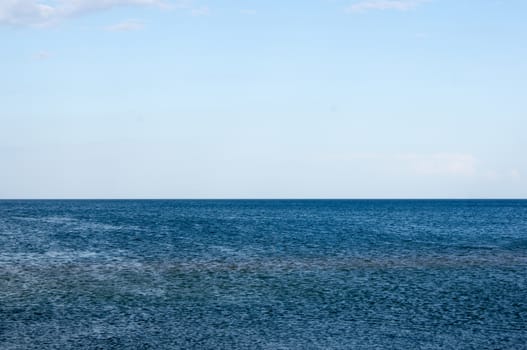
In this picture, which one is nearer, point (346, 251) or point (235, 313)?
point (235, 313)

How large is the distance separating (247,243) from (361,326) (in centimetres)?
4351

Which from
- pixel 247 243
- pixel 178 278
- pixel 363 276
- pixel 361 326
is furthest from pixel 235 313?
pixel 247 243

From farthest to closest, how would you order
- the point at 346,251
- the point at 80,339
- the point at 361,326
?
the point at 346,251
the point at 361,326
the point at 80,339

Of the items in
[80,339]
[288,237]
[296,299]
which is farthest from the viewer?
[288,237]

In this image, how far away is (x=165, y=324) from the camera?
1140 inches

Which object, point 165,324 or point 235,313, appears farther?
point 235,313

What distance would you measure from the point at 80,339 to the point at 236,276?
1827 centimetres

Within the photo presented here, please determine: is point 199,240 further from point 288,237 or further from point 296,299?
point 296,299

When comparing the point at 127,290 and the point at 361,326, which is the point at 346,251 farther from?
the point at 361,326

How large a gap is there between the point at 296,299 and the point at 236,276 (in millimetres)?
9164

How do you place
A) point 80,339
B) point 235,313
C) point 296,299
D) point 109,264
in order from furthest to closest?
point 109,264
point 296,299
point 235,313
point 80,339

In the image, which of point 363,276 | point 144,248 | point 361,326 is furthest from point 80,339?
point 144,248

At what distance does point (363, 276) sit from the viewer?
146ft

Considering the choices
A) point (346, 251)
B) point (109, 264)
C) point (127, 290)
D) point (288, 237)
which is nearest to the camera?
point (127, 290)
